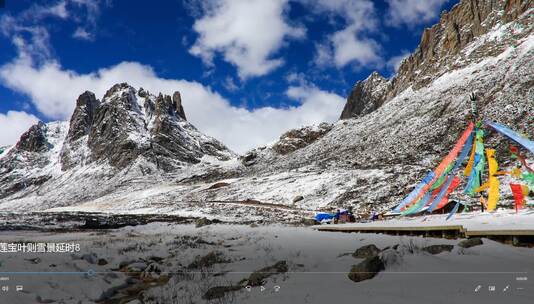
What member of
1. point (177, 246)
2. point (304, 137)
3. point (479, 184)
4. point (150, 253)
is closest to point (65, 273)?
point (150, 253)

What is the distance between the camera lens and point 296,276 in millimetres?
8289

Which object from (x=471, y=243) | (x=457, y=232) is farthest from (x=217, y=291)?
(x=457, y=232)

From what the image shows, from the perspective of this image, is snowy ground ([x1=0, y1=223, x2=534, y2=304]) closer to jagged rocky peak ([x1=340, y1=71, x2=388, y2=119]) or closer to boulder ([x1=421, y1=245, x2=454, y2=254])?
boulder ([x1=421, y1=245, x2=454, y2=254])

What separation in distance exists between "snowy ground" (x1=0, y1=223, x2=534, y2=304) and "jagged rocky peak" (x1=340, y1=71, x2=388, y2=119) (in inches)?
6054

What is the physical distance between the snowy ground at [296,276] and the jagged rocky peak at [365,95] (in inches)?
6054

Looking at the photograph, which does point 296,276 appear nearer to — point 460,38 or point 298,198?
point 298,198

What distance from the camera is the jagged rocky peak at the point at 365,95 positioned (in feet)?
530

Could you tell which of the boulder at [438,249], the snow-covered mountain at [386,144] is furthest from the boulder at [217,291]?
the snow-covered mountain at [386,144]

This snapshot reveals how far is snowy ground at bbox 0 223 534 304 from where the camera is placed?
20.7 feet

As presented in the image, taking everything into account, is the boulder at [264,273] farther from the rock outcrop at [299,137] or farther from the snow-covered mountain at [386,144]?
the rock outcrop at [299,137]

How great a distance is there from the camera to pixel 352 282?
730 centimetres

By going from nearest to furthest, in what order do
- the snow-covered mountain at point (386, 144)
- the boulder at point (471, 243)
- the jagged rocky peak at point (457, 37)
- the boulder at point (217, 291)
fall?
the boulder at point (217, 291), the boulder at point (471, 243), the snow-covered mountain at point (386, 144), the jagged rocky peak at point (457, 37)

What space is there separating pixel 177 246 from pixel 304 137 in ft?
365

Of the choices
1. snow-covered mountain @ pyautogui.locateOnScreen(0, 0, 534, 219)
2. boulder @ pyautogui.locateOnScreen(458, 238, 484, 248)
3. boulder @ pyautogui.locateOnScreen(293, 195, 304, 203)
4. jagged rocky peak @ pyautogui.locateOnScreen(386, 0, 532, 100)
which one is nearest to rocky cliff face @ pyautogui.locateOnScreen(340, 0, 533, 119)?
jagged rocky peak @ pyautogui.locateOnScreen(386, 0, 532, 100)
